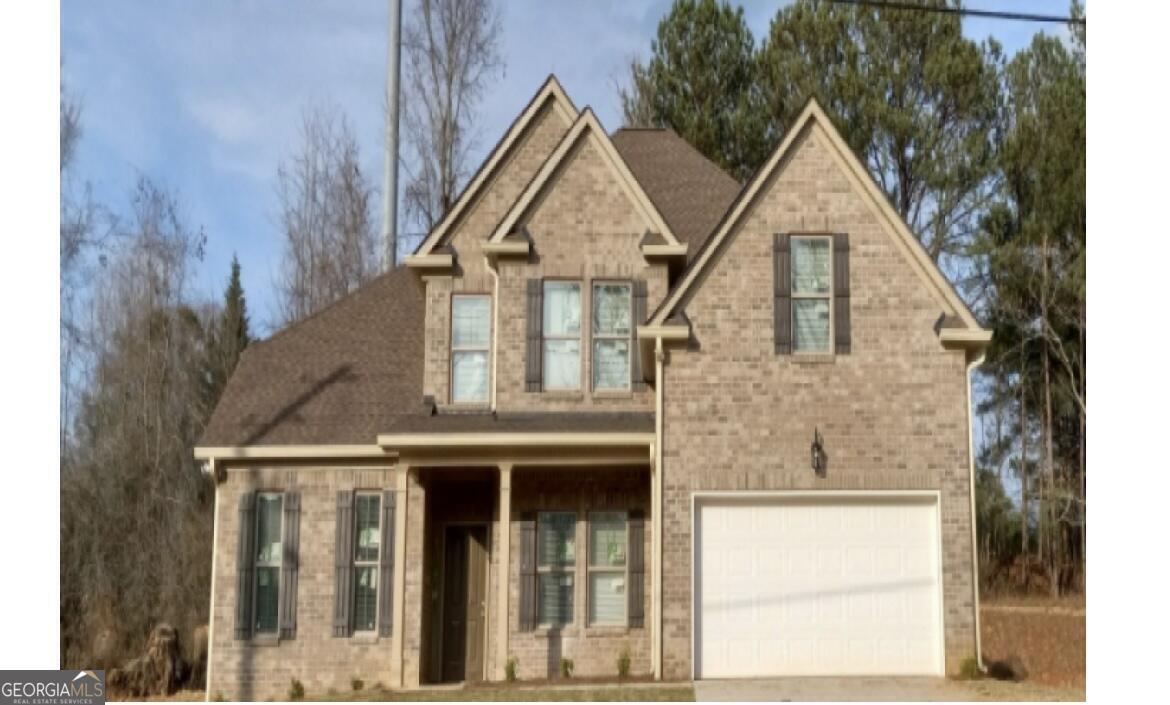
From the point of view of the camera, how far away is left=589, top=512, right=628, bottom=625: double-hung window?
17578 millimetres

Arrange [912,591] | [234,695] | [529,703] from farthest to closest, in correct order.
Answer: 1. [234,695]
2. [912,591]
3. [529,703]

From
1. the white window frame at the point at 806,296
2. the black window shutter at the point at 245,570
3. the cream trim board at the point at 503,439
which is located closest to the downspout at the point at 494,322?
the cream trim board at the point at 503,439

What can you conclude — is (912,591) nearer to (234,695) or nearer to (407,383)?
(407,383)

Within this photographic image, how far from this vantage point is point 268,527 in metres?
18.0

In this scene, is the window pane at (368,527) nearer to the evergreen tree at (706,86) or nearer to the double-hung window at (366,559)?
the double-hung window at (366,559)

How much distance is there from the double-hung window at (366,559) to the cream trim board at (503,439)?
1603 millimetres

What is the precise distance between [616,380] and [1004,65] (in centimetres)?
2114

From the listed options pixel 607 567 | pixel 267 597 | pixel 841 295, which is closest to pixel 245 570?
pixel 267 597

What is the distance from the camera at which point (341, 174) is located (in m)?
36.0

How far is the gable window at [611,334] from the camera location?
17844mm

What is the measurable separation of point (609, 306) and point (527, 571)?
3.72 m

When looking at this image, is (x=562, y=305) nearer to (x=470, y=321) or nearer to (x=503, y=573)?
(x=470, y=321)

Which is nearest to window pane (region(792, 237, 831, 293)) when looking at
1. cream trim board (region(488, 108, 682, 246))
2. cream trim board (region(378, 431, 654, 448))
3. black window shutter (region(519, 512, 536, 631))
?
cream trim board (region(488, 108, 682, 246))

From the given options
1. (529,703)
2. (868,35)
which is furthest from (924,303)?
(868,35)
